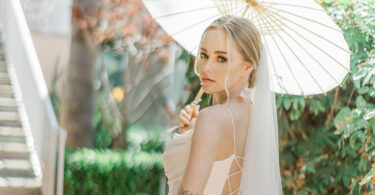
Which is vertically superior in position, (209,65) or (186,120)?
(209,65)

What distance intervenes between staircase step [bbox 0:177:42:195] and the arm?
4.78 m

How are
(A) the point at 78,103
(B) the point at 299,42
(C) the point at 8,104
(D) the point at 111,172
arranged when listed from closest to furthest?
(B) the point at 299,42 < (D) the point at 111,172 < (C) the point at 8,104 < (A) the point at 78,103

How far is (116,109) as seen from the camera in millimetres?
10656

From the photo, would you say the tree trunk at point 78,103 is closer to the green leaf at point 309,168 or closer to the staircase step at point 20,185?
the staircase step at point 20,185

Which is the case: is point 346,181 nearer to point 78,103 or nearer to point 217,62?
point 217,62

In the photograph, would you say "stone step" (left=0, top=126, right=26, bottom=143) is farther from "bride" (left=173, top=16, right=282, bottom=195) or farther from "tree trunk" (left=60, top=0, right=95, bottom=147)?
"bride" (left=173, top=16, right=282, bottom=195)

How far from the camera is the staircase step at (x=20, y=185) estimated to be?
20.7 feet

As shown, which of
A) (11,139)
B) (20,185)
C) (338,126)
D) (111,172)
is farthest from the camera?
(111,172)

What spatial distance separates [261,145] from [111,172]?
5.65 m

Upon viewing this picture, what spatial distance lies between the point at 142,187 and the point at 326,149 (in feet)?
14.9

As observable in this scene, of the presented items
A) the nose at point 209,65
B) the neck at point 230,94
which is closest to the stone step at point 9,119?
the neck at point 230,94

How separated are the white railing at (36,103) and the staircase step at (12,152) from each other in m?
0.24

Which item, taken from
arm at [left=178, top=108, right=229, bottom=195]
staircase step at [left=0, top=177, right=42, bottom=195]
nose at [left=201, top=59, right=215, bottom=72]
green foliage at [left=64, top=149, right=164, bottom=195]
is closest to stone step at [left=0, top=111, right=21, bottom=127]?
green foliage at [left=64, top=149, right=164, bottom=195]

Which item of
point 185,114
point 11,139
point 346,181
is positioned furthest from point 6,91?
point 185,114
